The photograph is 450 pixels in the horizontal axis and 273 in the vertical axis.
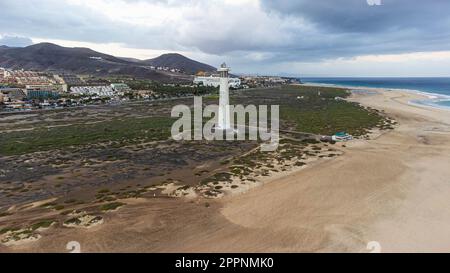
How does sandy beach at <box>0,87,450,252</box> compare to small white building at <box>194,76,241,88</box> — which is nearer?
sandy beach at <box>0,87,450,252</box>

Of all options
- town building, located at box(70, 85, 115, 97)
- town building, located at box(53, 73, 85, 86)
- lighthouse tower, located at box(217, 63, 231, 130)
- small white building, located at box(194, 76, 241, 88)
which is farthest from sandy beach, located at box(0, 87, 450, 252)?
town building, located at box(53, 73, 85, 86)

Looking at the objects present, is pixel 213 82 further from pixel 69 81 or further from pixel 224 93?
pixel 224 93

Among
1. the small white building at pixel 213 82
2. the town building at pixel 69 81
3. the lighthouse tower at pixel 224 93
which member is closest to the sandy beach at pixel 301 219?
the lighthouse tower at pixel 224 93

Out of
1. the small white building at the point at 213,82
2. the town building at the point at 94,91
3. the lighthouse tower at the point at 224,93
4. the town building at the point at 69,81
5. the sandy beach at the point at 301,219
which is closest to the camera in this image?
the sandy beach at the point at 301,219

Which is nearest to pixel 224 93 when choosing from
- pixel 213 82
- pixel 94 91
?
pixel 94 91

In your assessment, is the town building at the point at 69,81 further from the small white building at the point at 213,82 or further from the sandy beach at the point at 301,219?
the sandy beach at the point at 301,219

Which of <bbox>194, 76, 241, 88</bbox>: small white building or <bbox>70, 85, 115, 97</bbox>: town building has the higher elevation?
<bbox>194, 76, 241, 88</bbox>: small white building

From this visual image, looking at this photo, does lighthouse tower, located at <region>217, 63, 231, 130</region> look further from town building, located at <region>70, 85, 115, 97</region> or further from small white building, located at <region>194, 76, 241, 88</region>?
small white building, located at <region>194, 76, 241, 88</region>
